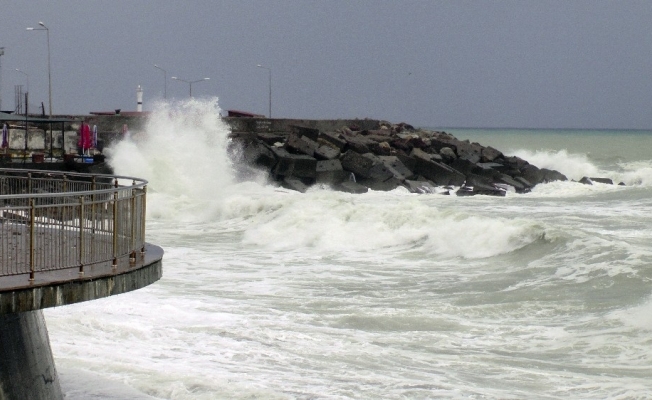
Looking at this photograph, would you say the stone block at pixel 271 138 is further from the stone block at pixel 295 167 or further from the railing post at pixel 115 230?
the railing post at pixel 115 230

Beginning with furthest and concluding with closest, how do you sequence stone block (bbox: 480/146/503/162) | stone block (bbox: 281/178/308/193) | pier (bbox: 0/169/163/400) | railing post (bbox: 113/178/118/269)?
1. stone block (bbox: 480/146/503/162)
2. stone block (bbox: 281/178/308/193)
3. railing post (bbox: 113/178/118/269)
4. pier (bbox: 0/169/163/400)

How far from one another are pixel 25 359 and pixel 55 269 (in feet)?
2.68

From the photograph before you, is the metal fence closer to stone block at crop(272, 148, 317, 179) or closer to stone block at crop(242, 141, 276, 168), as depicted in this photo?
stone block at crop(272, 148, 317, 179)

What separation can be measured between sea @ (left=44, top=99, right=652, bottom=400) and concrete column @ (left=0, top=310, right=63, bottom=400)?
1218 millimetres

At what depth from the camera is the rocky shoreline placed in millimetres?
37531

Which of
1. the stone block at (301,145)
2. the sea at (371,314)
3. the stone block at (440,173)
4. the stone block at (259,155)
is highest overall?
the stone block at (301,145)

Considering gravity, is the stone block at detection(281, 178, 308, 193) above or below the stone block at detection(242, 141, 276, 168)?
below

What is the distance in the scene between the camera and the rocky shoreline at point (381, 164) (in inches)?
1478

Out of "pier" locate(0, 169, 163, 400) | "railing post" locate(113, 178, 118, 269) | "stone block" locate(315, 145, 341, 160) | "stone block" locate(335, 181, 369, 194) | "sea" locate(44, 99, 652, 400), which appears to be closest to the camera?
"pier" locate(0, 169, 163, 400)

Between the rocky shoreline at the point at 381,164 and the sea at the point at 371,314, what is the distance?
10.7m

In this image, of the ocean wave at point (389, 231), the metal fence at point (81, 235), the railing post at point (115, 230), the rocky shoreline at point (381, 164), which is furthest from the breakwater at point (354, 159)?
the railing post at point (115, 230)

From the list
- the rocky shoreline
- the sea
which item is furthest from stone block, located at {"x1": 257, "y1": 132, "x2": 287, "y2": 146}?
the sea

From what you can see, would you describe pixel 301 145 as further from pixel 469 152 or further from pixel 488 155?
pixel 488 155

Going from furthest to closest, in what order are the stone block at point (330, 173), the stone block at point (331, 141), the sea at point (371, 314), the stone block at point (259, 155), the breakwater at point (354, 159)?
the stone block at point (331, 141) < the stone block at point (259, 155) < the breakwater at point (354, 159) < the stone block at point (330, 173) < the sea at point (371, 314)
